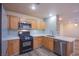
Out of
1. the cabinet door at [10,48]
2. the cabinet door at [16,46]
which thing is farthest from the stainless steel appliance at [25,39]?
the cabinet door at [10,48]

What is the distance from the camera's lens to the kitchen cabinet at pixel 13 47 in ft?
7.01

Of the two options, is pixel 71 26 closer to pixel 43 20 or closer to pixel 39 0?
pixel 43 20

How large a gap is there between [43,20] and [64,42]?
6.44 feet

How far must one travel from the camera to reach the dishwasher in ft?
7.25

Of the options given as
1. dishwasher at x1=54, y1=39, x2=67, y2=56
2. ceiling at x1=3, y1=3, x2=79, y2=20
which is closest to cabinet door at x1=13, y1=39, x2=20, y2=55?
ceiling at x1=3, y1=3, x2=79, y2=20

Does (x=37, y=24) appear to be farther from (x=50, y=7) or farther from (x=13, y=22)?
(x=50, y=7)

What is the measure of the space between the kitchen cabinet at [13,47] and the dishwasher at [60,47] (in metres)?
1.35

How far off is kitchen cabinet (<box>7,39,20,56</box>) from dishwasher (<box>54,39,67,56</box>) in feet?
4.44

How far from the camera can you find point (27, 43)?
272 cm

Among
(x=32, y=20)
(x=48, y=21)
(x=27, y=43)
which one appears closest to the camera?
(x=27, y=43)

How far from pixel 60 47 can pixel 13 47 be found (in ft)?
5.06

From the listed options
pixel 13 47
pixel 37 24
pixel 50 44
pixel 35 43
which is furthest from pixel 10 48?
pixel 37 24

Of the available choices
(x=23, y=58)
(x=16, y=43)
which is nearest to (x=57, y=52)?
(x=16, y=43)

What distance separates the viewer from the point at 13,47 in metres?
2.24
